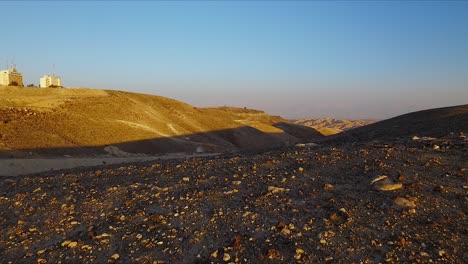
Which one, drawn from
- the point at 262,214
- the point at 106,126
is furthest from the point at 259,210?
the point at 106,126

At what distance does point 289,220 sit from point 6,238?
4.96 m

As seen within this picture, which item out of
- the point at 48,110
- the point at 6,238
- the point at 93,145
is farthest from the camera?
the point at 48,110

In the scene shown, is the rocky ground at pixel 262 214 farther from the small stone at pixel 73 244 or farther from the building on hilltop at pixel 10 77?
the building on hilltop at pixel 10 77

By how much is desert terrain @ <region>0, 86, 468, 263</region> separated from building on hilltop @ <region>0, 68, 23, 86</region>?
135 feet

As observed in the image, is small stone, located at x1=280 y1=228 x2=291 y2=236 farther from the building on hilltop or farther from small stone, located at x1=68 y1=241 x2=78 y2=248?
the building on hilltop

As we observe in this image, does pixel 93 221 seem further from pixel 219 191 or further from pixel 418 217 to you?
pixel 418 217

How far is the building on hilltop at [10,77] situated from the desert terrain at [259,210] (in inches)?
1623

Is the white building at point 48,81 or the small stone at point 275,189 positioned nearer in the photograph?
the small stone at point 275,189

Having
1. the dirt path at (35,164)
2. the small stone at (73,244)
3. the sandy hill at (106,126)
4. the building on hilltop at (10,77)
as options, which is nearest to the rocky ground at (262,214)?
the small stone at (73,244)

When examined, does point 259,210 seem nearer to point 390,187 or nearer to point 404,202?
point 404,202

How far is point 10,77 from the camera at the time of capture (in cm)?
4831

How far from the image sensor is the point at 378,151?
10.8 metres

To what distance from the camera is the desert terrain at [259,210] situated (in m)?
6.20

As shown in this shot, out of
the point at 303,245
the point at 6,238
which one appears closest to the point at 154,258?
the point at 303,245
